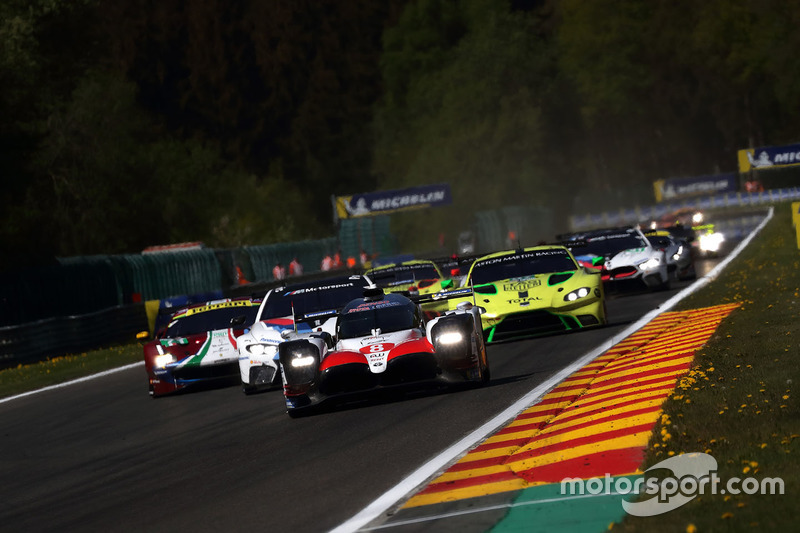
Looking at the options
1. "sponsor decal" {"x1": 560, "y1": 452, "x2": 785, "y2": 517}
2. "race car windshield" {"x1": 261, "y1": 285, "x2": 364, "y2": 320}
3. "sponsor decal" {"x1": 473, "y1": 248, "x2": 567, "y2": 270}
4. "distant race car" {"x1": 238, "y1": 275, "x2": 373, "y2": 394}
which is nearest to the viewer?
"sponsor decal" {"x1": 560, "y1": 452, "x2": 785, "y2": 517}

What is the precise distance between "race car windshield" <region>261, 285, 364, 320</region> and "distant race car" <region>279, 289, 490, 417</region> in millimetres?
3307

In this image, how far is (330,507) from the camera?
847 centimetres

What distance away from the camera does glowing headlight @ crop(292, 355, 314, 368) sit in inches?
526

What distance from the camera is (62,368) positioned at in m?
24.3

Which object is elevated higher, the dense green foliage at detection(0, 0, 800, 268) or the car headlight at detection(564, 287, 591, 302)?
the dense green foliage at detection(0, 0, 800, 268)

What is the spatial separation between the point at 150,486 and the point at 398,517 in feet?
10.3

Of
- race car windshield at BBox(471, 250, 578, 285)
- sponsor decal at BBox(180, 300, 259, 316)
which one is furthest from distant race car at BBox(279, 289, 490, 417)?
sponsor decal at BBox(180, 300, 259, 316)

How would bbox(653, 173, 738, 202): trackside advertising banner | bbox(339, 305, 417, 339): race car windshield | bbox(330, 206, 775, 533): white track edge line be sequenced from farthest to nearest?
bbox(653, 173, 738, 202): trackside advertising banner, bbox(339, 305, 417, 339): race car windshield, bbox(330, 206, 775, 533): white track edge line

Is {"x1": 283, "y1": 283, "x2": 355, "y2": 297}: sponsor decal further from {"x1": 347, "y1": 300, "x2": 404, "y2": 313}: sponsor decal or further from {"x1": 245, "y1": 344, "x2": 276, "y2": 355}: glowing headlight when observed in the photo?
{"x1": 347, "y1": 300, "x2": 404, "y2": 313}: sponsor decal

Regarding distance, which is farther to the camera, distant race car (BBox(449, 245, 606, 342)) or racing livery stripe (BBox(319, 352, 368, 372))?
distant race car (BBox(449, 245, 606, 342))

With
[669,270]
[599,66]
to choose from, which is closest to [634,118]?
[599,66]

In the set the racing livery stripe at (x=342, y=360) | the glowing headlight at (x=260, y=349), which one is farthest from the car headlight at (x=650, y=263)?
the racing livery stripe at (x=342, y=360)

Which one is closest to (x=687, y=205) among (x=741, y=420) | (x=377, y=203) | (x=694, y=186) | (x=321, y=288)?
(x=694, y=186)

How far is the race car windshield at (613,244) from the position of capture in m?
24.8
